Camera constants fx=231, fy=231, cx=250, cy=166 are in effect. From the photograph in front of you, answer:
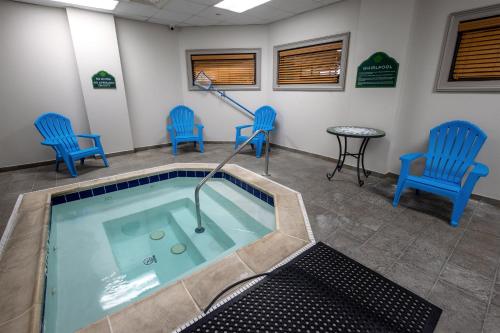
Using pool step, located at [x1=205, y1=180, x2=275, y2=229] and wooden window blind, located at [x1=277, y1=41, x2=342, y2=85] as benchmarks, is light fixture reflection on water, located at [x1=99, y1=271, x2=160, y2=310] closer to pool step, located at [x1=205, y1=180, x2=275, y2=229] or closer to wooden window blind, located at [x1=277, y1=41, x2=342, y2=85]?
pool step, located at [x1=205, y1=180, x2=275, y2=229]

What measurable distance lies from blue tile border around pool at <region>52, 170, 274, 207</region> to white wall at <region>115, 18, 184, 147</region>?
6.07 feet

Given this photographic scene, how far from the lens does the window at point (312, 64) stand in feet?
12.3

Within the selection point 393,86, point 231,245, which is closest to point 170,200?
point 231,245

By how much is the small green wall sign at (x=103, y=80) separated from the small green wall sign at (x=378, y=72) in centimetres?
419

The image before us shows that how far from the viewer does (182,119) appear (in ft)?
16.8

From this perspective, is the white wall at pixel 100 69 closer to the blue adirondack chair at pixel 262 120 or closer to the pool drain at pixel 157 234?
the blue adirondack chair at pixel 262 120

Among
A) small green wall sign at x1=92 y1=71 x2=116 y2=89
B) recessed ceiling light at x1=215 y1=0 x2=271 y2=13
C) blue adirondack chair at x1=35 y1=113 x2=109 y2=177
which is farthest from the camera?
small green wall sign at x1=92 y1=71 x2=116 y2=89

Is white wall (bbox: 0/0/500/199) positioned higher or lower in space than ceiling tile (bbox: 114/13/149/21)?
lower

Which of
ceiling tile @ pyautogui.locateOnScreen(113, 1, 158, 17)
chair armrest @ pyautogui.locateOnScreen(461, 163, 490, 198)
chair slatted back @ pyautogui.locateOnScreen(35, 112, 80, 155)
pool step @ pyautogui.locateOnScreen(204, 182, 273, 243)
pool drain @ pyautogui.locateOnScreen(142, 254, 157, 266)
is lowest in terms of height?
pool drain @ pyautogui.locateOnScreen(142, 254, 157, 266)

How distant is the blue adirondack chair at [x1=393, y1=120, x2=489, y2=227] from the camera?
219 cm

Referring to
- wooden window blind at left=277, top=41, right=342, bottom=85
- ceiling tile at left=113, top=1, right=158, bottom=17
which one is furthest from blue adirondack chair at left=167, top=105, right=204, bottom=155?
wooden window blind at left=277, top=41, right=342, bottom=85

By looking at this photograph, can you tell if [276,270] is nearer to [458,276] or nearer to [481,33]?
[458,276]

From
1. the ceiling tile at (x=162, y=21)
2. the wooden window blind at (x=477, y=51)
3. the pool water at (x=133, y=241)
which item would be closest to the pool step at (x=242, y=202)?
the pool water at (x=133, y=241)

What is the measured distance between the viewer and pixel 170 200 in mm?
3145
